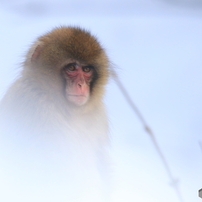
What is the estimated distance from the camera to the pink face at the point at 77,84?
1888mm

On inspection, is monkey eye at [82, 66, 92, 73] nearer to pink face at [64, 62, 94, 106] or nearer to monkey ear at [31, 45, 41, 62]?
pink face at [64, 62, 94, 106]

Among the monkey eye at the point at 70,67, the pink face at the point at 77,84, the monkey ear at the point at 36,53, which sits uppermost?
the monkey ear at the point at 36,53

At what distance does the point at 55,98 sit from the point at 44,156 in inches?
15.4

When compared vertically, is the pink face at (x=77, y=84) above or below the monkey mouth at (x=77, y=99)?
above

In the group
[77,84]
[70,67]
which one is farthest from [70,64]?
[77,84]

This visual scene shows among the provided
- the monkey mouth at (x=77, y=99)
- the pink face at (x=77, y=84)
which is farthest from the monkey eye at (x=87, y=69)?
the monkey mouth at (x=77, y=99)

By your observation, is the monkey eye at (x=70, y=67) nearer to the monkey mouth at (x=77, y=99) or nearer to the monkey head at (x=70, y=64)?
the monkey head at (x=70, y=64)

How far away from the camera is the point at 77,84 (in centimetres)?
192

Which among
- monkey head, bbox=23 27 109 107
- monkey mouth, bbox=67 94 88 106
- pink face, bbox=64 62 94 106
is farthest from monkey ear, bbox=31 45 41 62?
monkey mouth, bbox=67 94 88 106

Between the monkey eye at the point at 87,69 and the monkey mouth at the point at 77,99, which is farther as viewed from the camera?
the monkey eye at the point at 87,69

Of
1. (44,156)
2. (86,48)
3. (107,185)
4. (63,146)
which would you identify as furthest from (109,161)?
(86,48)

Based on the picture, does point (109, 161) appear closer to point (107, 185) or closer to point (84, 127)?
point (107, 185)

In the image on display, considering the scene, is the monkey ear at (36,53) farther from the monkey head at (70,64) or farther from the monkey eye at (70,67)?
the monkey eye at (70,67)

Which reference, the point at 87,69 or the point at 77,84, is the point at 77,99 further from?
the point at 87,69
